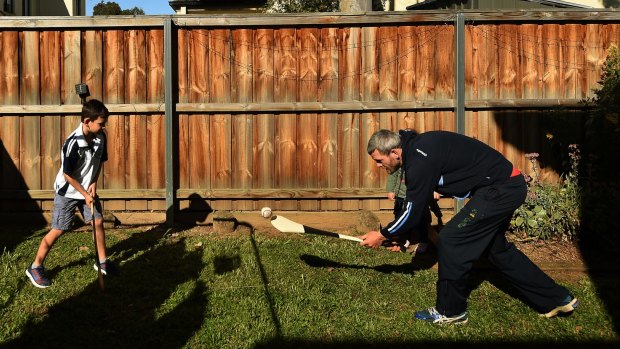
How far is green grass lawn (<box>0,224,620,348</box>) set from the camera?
13.5 feet

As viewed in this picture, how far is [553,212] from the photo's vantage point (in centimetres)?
645

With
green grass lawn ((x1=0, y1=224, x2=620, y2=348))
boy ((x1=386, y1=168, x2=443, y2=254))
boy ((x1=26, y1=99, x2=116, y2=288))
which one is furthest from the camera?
boy ((x1=386, y1=168, x2=443, y2=254))

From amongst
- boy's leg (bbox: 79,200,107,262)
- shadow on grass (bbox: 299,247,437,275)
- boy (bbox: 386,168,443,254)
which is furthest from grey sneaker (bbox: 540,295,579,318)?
boy's leg (bbox: 79,200,107,262)

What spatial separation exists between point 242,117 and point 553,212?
3.63 m

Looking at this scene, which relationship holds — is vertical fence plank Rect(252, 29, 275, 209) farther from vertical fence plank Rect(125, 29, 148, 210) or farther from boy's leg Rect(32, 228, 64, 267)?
boy's leg Rect(32, 228, 64, 267)

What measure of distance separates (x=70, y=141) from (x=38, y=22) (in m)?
2.55

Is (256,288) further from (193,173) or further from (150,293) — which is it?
(193,173)

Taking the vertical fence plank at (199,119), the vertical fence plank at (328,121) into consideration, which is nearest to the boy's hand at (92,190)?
the vertical fence plank at (199,119)

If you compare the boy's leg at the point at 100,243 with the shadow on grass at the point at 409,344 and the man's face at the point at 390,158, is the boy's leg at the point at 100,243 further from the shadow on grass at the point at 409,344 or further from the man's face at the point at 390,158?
the man's face at the point at 390,158

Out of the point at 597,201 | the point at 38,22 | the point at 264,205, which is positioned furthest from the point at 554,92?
the point at 38,22

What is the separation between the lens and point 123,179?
23.8 ft

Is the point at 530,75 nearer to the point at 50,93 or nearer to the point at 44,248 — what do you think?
the point at 44,248

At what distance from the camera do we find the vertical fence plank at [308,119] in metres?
7.15

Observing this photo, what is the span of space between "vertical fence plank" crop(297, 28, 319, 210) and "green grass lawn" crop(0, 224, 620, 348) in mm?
1142
